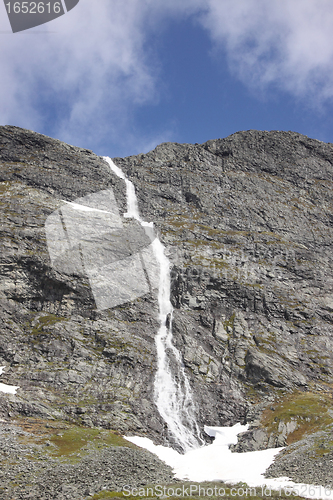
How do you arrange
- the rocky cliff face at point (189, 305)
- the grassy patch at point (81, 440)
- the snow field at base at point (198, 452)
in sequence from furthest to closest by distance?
the rocky cliff face at point (189, 305)
the grassy patch at point (81, 440)
the snow field at base at point (198, 452)

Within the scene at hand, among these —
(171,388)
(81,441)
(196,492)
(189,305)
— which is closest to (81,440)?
(81,441)

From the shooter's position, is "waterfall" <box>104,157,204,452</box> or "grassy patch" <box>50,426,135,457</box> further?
"waterfall" <box>104,157,204,452</box>

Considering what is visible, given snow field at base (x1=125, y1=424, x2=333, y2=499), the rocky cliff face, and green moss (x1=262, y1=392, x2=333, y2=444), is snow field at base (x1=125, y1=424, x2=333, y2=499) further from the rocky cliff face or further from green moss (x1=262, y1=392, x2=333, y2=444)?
green moss (x1=262, y1=392, x2=333, y2=444)

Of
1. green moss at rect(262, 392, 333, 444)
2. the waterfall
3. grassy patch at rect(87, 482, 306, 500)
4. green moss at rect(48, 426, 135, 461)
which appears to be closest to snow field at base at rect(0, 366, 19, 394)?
green moss at rect(48, 426, 135, 461)

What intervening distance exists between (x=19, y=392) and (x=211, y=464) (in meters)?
27.3

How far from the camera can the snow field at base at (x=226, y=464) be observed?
34.0m

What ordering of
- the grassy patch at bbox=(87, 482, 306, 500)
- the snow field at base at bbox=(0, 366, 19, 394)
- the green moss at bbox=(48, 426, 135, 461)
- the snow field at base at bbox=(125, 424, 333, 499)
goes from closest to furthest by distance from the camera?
the grassy patch at bbox=(87, 482, 306, 500), the snow field at base at bbox=(125, 424, 333, 499), the green moss at bbox=(48, 426, 135, 461), the snow field at base at bbox=(0, 366, 19, 394)

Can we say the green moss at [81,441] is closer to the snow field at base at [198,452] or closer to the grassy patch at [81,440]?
the grassy patch at [81,440]

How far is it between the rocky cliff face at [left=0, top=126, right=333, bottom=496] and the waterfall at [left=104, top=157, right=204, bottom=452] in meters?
1.39

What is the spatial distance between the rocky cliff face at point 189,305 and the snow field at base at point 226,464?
7.99 ft

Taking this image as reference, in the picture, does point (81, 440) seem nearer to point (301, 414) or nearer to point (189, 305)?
point (301, 414)

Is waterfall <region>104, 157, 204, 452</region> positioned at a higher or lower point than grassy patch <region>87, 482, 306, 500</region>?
higher

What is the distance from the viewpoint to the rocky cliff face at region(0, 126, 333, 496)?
55.2m

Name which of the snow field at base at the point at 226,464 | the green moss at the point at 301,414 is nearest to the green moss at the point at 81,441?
the snow field at base at the point at 226,464
